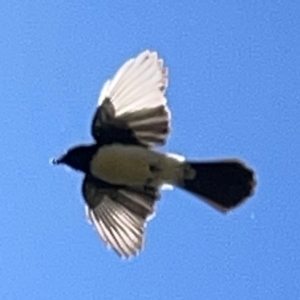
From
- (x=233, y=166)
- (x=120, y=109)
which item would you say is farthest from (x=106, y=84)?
(x=233, y=166)

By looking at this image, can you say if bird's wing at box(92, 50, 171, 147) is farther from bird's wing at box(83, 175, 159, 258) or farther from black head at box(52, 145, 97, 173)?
bird's wing at box(83, 175, 159, 258)

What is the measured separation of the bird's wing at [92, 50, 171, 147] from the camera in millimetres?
7902

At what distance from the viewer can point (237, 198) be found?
7895 mm

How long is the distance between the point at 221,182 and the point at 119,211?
1.63 feet

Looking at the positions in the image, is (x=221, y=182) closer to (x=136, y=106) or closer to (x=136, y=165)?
(x=136, y=165)

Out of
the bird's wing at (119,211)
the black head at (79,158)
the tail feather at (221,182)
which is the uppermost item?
the black head at (79,158)

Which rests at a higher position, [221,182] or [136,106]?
[136,106]

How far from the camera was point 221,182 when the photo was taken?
795cm

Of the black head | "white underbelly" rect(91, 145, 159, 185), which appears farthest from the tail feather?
the black head

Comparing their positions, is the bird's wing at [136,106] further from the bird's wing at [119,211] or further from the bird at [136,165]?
the bird's wing at [119,211]

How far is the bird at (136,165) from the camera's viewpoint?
790 centimetres

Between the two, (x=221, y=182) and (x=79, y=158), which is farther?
(x=79, y=158)

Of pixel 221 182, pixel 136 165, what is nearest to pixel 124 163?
pixel 136 165

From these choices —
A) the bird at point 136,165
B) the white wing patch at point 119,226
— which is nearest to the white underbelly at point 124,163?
Result: the bird at point 136,165
